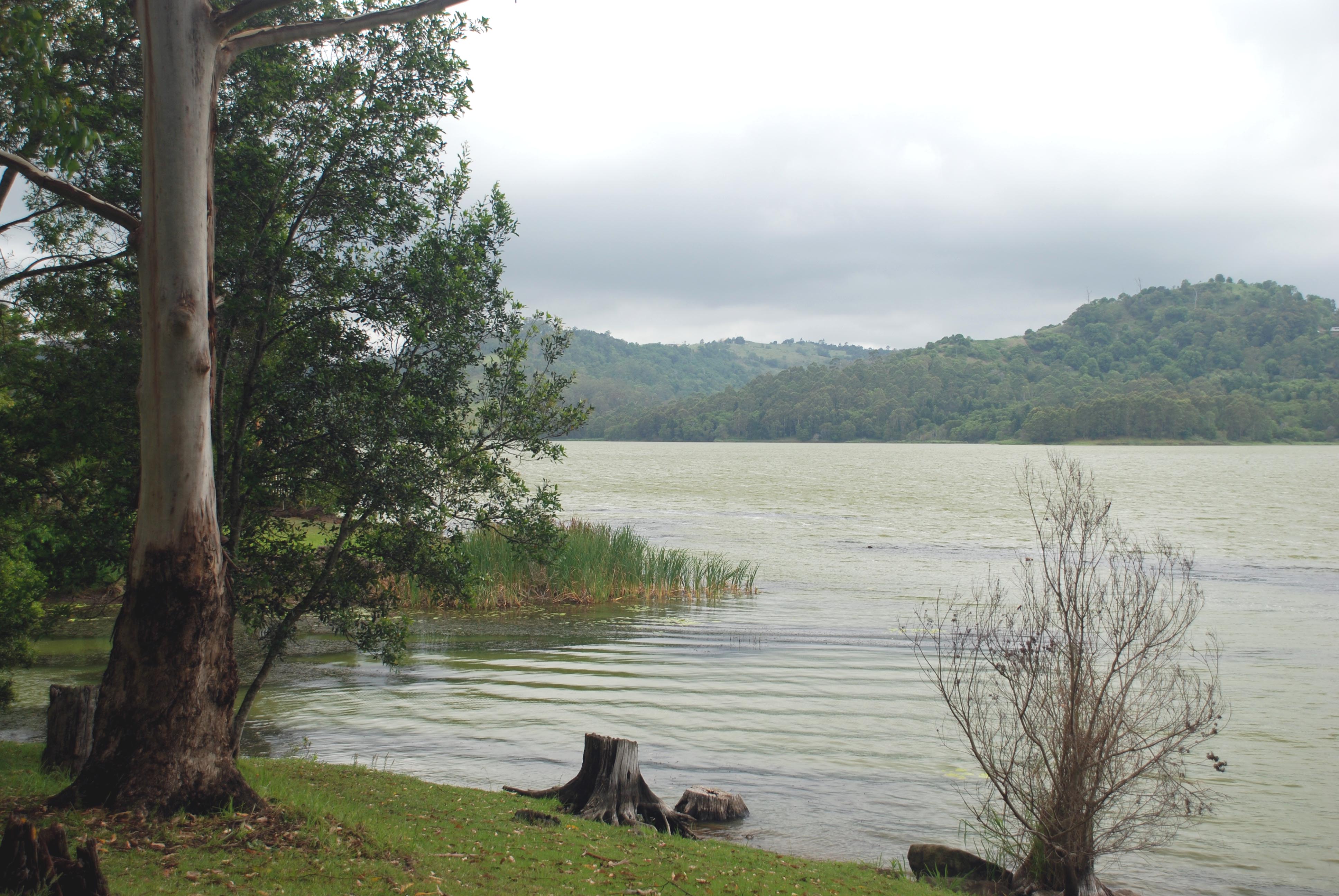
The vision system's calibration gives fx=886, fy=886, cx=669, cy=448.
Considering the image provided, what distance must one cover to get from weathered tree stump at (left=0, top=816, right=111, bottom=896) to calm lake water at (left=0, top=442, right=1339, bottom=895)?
19.0 ft

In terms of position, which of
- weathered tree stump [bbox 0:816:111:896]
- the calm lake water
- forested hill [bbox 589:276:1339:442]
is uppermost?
forested hill [bbox 589:276:1339:442]

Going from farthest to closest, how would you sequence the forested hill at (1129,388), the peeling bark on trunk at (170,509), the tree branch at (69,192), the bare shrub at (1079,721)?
the forested hill at (1129,388) → the bare shrub at (1079,721) → the tree branch at (69,192) → the peeling bark on trunk at (170,509)

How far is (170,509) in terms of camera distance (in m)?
5.85

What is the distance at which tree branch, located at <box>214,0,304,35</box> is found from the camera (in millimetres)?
6113

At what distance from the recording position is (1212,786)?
10445 mm

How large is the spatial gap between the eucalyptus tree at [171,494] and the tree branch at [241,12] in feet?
0.04

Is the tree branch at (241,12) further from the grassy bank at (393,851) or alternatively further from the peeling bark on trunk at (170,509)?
the grassy bank at (393,851)

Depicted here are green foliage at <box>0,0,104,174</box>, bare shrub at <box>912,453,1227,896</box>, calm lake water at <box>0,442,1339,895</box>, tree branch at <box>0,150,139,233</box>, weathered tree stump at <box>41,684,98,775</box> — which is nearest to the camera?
tree branch at <box>0,150,139,233</box>

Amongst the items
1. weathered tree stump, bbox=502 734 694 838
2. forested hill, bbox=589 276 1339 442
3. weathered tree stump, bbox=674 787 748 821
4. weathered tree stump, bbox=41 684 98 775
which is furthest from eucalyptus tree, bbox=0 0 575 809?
forested hill, bbox=589 276 1339 442

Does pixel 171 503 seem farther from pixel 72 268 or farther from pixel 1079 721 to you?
pixel 1079 721

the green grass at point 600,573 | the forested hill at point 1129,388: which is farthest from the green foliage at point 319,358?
the forested hill at point 1129,388

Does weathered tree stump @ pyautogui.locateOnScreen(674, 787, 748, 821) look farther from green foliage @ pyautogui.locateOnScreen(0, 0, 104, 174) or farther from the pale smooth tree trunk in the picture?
green foliage @ pyautogui.locateOnScreen(0, 0, 104, 174)

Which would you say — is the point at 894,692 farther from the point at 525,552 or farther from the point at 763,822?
the point at 525,552

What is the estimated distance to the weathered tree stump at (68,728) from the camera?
297 inches
